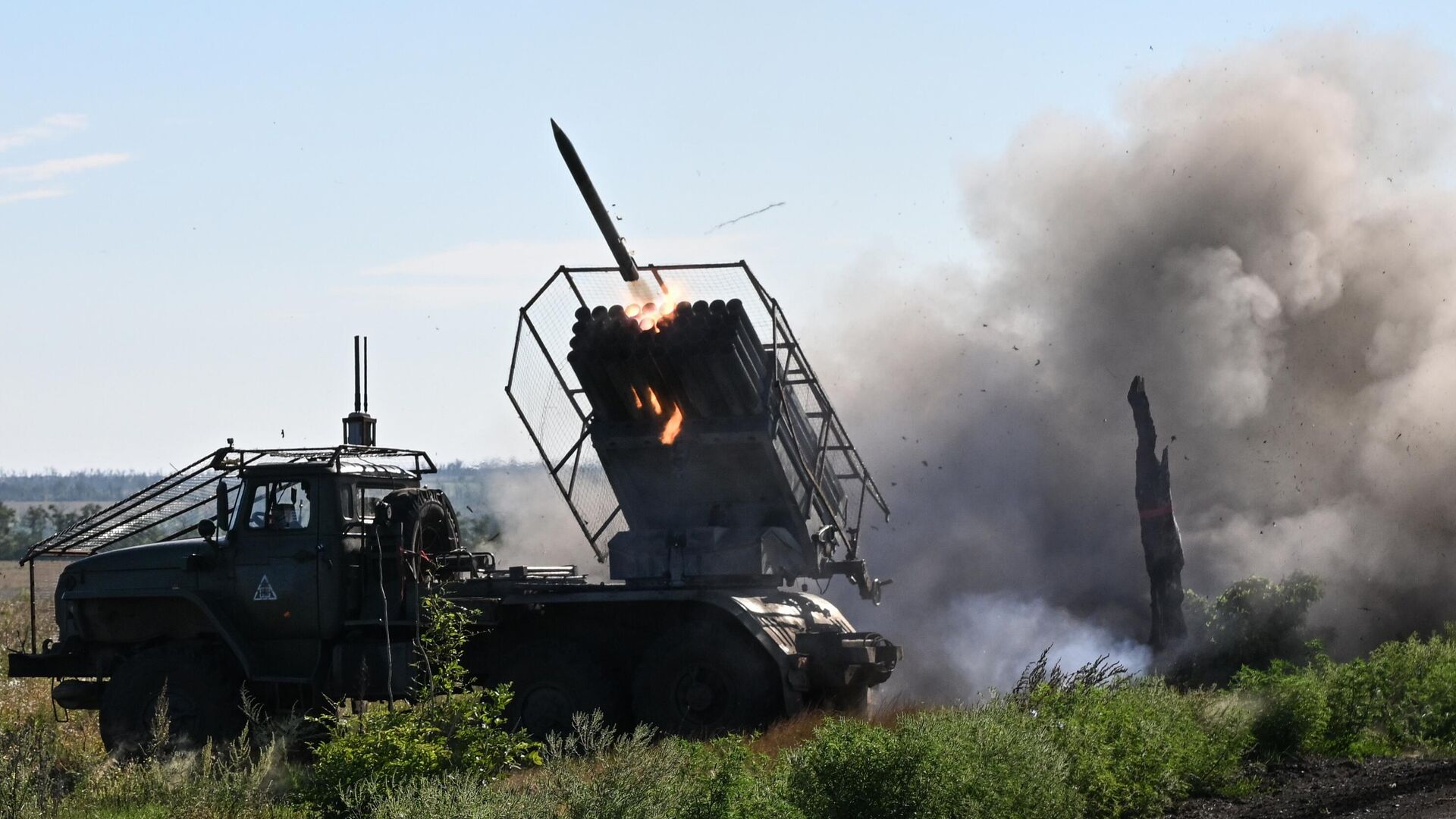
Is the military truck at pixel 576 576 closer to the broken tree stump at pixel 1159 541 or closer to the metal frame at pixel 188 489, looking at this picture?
the metal frame at pixel 188 489

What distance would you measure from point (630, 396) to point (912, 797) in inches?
278

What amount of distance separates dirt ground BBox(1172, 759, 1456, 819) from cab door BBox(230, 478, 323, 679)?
8.57m

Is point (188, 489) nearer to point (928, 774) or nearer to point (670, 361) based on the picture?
point (670, 361)

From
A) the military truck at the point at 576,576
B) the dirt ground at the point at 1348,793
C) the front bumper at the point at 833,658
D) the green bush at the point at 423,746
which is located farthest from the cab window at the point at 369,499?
the dirt ground at the point at 1348,793

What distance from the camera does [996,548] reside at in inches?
1330

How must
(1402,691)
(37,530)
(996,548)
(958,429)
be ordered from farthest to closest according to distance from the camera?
1. (37,530)
2. (958,429)
3. (996,548)
4. (1402,691)

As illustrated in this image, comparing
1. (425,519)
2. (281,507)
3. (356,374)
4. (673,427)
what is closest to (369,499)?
(425,519)

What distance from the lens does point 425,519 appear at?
57.3 feet

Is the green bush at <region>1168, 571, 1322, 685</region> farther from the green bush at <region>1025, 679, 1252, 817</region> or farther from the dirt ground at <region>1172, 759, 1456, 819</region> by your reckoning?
the green bush at <region>1025, 679, 1252, 817</region>

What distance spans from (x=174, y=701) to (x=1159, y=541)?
45.4ft

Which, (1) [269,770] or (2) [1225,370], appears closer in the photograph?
(1) [269,770]

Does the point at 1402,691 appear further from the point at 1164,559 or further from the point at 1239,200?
the point at 1239,200

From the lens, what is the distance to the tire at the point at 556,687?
639 inches

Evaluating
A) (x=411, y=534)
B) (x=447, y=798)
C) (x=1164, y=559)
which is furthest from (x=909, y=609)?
(x=447, y=798)
